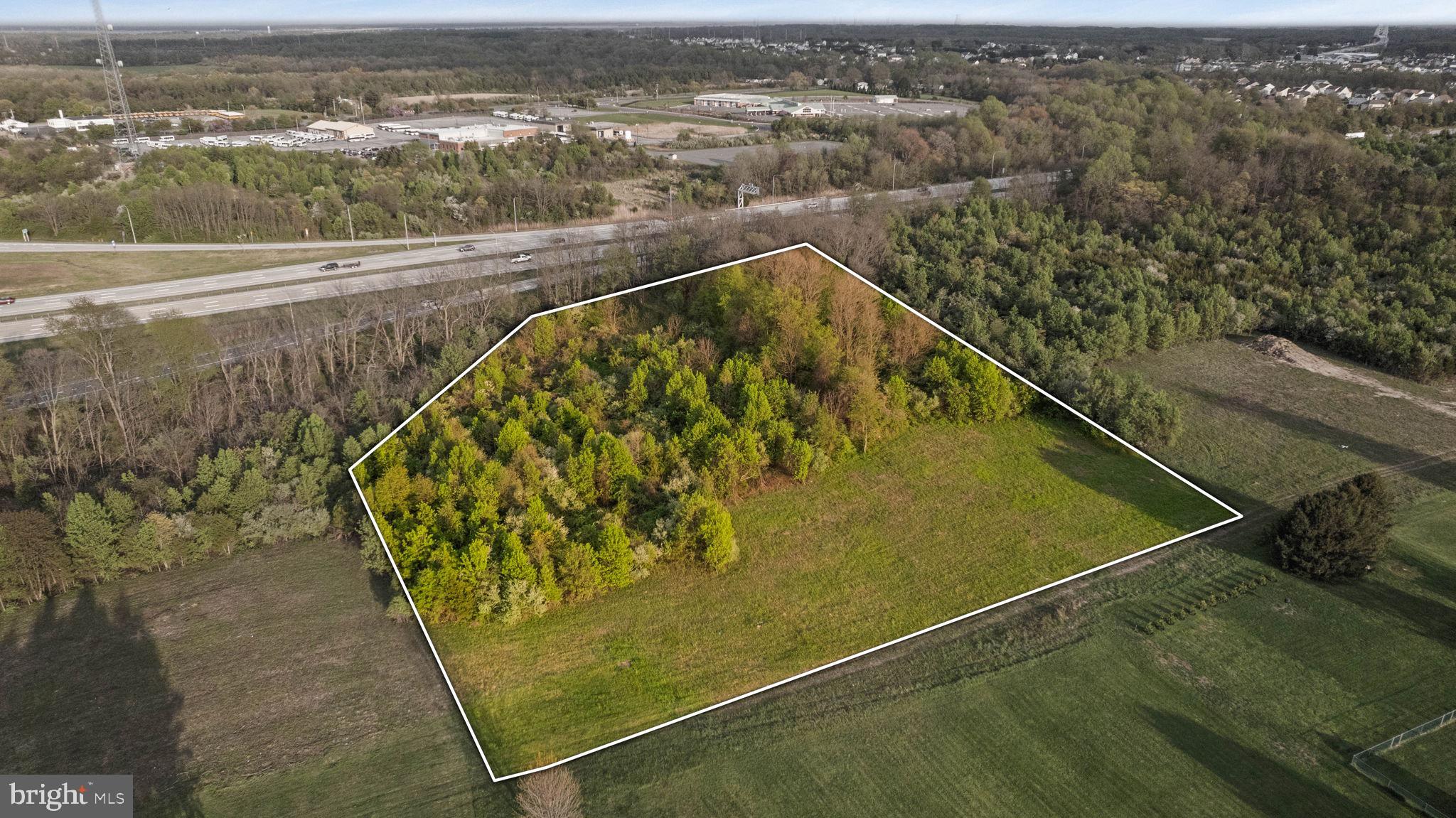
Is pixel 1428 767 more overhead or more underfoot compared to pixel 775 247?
more underfoot

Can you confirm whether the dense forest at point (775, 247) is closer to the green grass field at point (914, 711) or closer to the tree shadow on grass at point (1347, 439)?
the green grass field at point (914, 711)

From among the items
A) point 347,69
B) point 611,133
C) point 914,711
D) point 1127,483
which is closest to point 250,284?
point 914,711

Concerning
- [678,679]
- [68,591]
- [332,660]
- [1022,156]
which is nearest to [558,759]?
[678,679]

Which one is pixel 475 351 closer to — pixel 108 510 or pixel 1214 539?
pixel 1214 539

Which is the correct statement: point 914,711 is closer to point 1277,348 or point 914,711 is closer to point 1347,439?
point 1347,439

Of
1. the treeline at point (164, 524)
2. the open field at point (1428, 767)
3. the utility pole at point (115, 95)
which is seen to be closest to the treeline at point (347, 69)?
the utility pole at point (115, 95)

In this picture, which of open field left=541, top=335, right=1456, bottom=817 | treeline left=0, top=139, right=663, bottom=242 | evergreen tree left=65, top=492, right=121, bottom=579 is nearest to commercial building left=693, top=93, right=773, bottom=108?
treeline left=0, top=139, right=663, bottom=242
